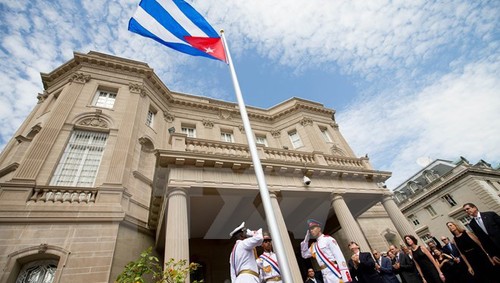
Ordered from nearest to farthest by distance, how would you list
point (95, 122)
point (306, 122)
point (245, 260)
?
point (245, 260)
point (95, 122)
point (306, 122)

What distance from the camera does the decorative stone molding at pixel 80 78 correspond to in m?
13.8

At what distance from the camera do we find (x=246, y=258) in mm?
4137

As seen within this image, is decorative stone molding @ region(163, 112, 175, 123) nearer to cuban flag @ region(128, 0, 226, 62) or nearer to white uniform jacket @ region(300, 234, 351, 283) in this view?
cuban flag @ region(128, 0, 226, 62)

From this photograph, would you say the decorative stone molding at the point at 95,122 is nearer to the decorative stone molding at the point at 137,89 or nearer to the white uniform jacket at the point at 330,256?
the decorative stone molding at the point at 137,89

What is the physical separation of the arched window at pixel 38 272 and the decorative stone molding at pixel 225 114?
13.5 m

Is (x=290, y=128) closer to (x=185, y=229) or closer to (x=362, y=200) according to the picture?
(x=362, y=200)

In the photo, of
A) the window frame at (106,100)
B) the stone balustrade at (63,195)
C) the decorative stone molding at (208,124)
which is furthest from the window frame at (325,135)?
the stone balustrade at (63,195)

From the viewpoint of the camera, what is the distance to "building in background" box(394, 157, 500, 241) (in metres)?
27.8

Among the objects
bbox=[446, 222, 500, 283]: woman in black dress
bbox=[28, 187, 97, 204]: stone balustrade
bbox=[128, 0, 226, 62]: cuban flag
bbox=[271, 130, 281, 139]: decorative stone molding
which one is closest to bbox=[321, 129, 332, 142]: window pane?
bbox=[271, 130, 281, 139]: decorative stone molding

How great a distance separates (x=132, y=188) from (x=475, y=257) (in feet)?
40.1

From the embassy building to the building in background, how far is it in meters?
21.2

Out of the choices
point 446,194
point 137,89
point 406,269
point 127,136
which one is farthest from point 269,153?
point 446,194

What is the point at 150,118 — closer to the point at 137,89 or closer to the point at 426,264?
the point at 137,89

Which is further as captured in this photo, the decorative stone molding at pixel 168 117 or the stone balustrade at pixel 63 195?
the decorative stone molding at pixel 168 117
